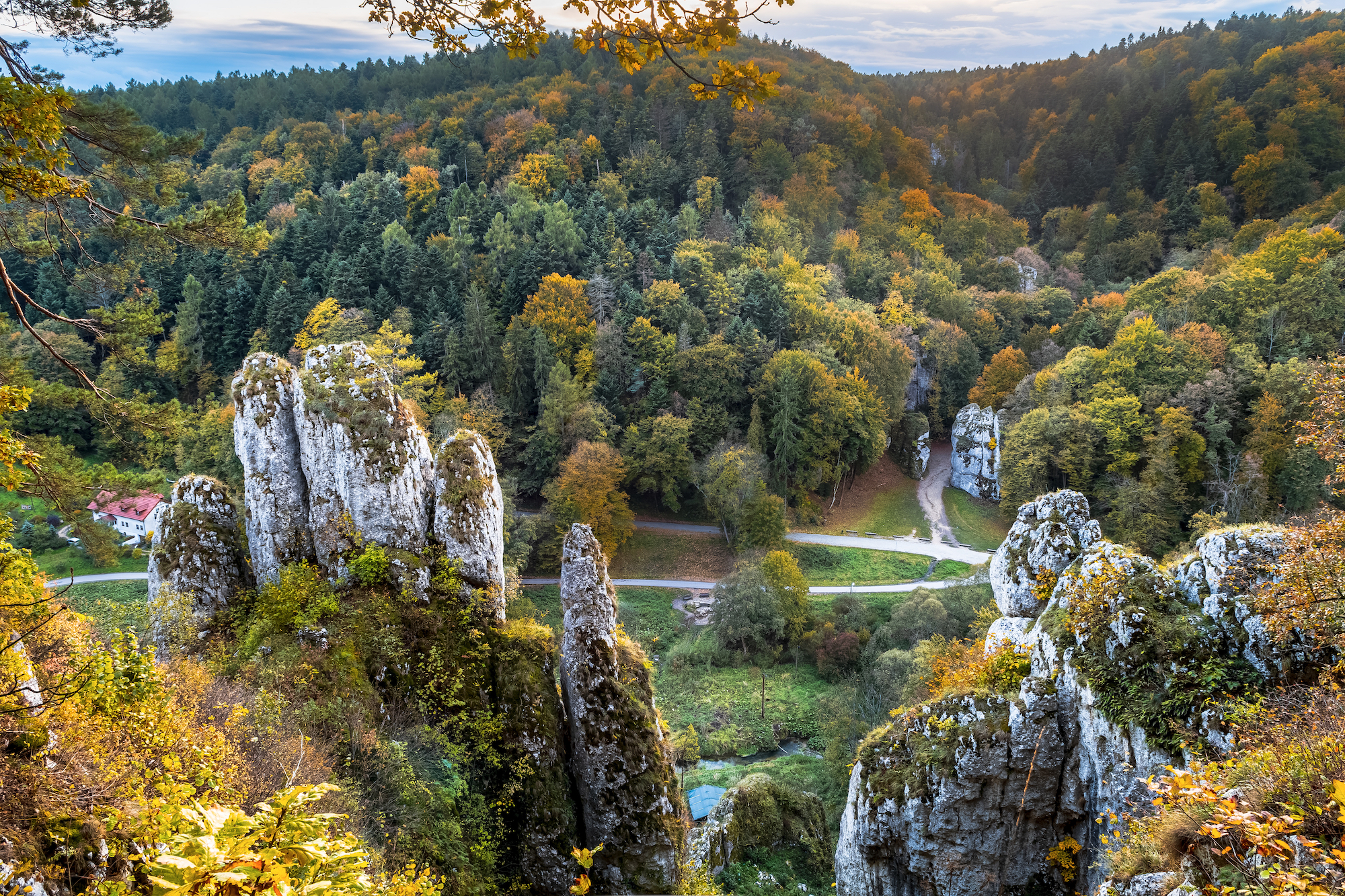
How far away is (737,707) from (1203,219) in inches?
2640

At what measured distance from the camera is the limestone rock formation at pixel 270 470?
14.5 m

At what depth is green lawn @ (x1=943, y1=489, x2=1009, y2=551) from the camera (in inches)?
1620

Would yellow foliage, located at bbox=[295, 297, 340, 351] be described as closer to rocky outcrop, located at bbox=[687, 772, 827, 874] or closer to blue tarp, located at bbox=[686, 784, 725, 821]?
blue tarp, located at bbox=[686, 784, 725, 821]

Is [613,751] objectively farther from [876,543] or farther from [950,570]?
[876,543]

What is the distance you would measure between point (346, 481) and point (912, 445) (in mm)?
44016

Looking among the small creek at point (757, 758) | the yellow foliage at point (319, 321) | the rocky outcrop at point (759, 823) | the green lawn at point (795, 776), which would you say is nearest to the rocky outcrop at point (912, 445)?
the small creek at point (757, 758)

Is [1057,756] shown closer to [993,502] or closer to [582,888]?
[582,888]

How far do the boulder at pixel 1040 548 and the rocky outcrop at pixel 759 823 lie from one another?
7.52 meters

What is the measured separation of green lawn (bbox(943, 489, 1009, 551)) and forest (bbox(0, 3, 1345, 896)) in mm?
2579

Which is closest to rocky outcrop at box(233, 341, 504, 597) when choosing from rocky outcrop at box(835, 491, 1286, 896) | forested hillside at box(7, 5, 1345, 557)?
forested hillside at box(7, 5, 1345, 557)

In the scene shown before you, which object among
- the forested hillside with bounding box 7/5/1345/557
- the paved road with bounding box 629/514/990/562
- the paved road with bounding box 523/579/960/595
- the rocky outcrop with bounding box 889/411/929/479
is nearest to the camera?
the paved road with bounding box 523/579/960/595

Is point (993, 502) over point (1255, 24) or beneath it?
beneath

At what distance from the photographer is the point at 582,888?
4973 mm

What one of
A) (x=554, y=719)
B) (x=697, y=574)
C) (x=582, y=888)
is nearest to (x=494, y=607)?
(x=554, y=719)
